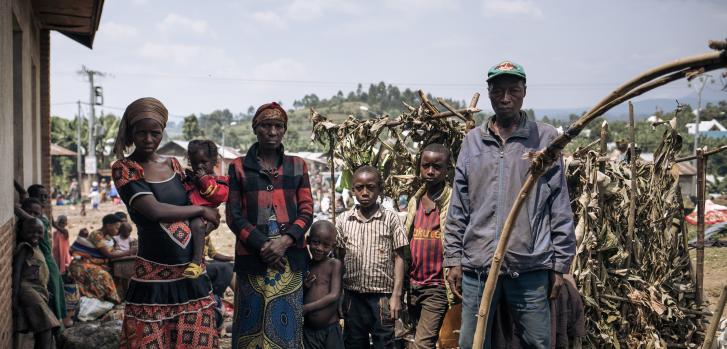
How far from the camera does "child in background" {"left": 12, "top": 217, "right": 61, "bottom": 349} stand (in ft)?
19.2

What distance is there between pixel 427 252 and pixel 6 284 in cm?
319

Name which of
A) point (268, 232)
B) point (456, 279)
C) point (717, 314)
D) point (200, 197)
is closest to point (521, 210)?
point (456, 279)

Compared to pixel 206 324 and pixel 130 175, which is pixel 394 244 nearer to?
pixel 206 324

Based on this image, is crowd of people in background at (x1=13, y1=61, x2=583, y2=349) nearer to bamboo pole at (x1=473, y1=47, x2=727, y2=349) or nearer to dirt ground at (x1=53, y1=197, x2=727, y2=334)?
bamboo pole at (x1=473, y1=47, x2=727, y2=349)

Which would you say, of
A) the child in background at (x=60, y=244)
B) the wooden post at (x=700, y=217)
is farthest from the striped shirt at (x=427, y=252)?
the child in background at (x=60, y=244)

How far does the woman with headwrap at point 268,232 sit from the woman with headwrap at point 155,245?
1.68 feet

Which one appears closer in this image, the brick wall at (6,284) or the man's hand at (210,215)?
the man's hand at (210,215)

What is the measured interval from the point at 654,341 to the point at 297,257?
2.92 meters

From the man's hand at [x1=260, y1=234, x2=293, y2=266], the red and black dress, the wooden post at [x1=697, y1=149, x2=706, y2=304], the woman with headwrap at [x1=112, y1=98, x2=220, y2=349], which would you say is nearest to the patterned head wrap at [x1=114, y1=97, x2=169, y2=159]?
the woman with headwrap at [x1=112, y1=98, x2=220, y2=349]

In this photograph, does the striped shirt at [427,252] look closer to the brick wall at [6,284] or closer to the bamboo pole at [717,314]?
the bamboo pole at [717,314]

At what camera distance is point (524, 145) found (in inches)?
150

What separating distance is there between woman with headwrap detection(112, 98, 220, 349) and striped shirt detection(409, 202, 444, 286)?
1.68 m

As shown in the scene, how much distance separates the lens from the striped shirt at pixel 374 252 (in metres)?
5.04

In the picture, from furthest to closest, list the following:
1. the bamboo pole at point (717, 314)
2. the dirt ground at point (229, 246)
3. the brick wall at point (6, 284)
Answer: the dirt ground at point (229, 246) < the brick wall at point (6, 284) < the bamboo pole at point (717, 314)
